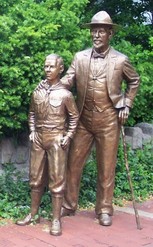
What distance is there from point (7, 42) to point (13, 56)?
197 millimetres

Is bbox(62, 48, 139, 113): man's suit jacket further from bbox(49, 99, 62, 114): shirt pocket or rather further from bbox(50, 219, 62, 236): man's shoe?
bbox(50, 219, 62, 236): man's shoe

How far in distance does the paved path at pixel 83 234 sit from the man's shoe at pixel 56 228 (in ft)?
0.17

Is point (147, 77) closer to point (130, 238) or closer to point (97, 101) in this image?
point (97, 101)

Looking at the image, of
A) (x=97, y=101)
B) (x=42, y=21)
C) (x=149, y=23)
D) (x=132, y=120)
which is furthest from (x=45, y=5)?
(x=149, y=23)

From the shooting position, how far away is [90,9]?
982cm

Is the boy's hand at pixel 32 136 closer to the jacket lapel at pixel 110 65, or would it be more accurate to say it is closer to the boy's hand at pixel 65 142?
the boy's hand at pixel 65 142

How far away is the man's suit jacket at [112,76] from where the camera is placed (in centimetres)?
557

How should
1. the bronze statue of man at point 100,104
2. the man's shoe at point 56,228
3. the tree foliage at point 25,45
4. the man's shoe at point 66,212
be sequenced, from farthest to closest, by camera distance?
1. the man's shoe at point 66,212
2. the tree foliage at point 25,45
3. the bronze statue of man at point 100,104
4. the man's shoe at point 56,228

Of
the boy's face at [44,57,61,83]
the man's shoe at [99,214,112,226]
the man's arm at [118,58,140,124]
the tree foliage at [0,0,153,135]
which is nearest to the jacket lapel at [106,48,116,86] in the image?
the man's arm at [118,58,140,124]

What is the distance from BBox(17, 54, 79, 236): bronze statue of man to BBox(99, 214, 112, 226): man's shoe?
0.61 m

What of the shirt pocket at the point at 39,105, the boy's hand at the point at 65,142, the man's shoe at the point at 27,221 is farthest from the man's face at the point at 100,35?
the man's shoe at the point at 27,221

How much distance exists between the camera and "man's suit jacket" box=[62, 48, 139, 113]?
557 centimetres

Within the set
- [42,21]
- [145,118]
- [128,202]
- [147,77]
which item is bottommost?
[128,202]

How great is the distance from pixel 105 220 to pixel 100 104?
4.65 feet
